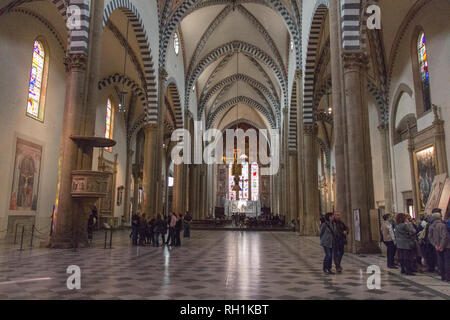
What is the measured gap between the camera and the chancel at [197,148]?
20.4ft

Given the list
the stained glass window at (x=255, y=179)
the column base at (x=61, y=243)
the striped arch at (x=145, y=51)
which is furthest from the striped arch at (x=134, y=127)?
the stained glass window at (x=255, y=179)

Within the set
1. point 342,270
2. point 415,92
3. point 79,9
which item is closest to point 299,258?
point 342,270

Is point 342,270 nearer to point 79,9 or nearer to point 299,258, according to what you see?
point 299,258

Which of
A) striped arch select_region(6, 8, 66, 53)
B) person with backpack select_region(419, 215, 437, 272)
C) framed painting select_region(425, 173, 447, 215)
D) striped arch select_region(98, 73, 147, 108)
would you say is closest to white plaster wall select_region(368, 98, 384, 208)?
framed painting select_region(425, 173, 447, 215)

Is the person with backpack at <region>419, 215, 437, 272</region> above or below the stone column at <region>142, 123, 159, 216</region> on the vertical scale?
below

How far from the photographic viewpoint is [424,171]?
14.9 m

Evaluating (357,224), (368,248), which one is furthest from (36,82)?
(368,248)

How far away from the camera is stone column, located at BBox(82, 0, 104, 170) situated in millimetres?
10352

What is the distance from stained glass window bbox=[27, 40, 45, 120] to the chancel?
0.07 m

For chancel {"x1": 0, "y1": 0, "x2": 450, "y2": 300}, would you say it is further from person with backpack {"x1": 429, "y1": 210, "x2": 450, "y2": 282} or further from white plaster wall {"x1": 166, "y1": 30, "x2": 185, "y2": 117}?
white plaster wall {"x1": 166, "y1": 30, "x2": 185, "y2": 117}

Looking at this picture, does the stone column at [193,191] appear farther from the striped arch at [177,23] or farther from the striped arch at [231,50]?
the striped arch at [177,23]

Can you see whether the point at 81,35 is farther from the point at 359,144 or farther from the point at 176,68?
the point at 176,68

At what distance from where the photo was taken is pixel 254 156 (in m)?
46.4
